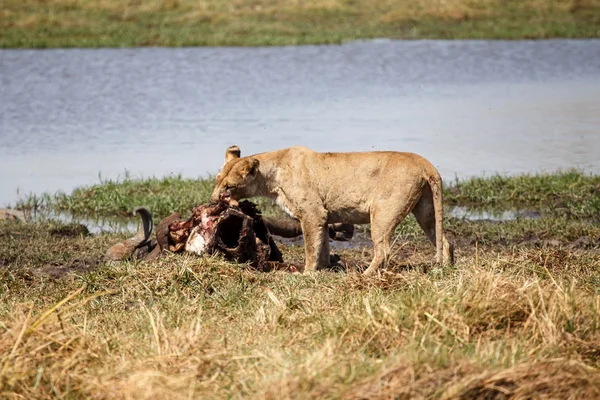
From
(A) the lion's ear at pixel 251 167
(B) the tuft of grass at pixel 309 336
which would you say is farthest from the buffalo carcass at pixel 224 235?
(B) the tuft of grass at pixel 309 336

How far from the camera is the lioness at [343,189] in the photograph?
28.0ft

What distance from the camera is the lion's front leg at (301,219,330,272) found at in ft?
28.9

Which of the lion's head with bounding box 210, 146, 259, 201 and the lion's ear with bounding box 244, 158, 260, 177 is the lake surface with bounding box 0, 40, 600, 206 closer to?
the lion's head with bounding box 210, 146, 259, 201

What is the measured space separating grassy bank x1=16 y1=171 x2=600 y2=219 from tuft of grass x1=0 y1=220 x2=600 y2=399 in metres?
4.06

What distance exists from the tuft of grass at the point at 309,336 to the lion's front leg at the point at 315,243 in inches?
26.3

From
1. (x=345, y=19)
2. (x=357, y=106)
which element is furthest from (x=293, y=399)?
(x=345, y=19)

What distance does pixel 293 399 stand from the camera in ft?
16.2

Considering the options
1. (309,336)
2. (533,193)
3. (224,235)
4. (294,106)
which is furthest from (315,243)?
Result: (294,106)

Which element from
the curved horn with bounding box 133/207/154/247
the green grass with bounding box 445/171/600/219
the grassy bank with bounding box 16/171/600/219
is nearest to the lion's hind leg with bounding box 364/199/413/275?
the curved horn with bounding box 133/207/154/247

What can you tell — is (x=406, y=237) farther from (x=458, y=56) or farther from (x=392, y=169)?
(x=458, y=56)

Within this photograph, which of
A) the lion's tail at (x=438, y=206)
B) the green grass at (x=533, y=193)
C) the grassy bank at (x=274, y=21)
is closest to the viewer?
the lion's tail at (x=438, y=206)

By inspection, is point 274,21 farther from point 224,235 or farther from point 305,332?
point 305,332

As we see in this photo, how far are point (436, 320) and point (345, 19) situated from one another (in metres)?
32.5

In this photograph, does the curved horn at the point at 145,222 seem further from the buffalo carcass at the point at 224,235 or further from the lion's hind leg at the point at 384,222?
the lion's hind leg at the point at 384,222
